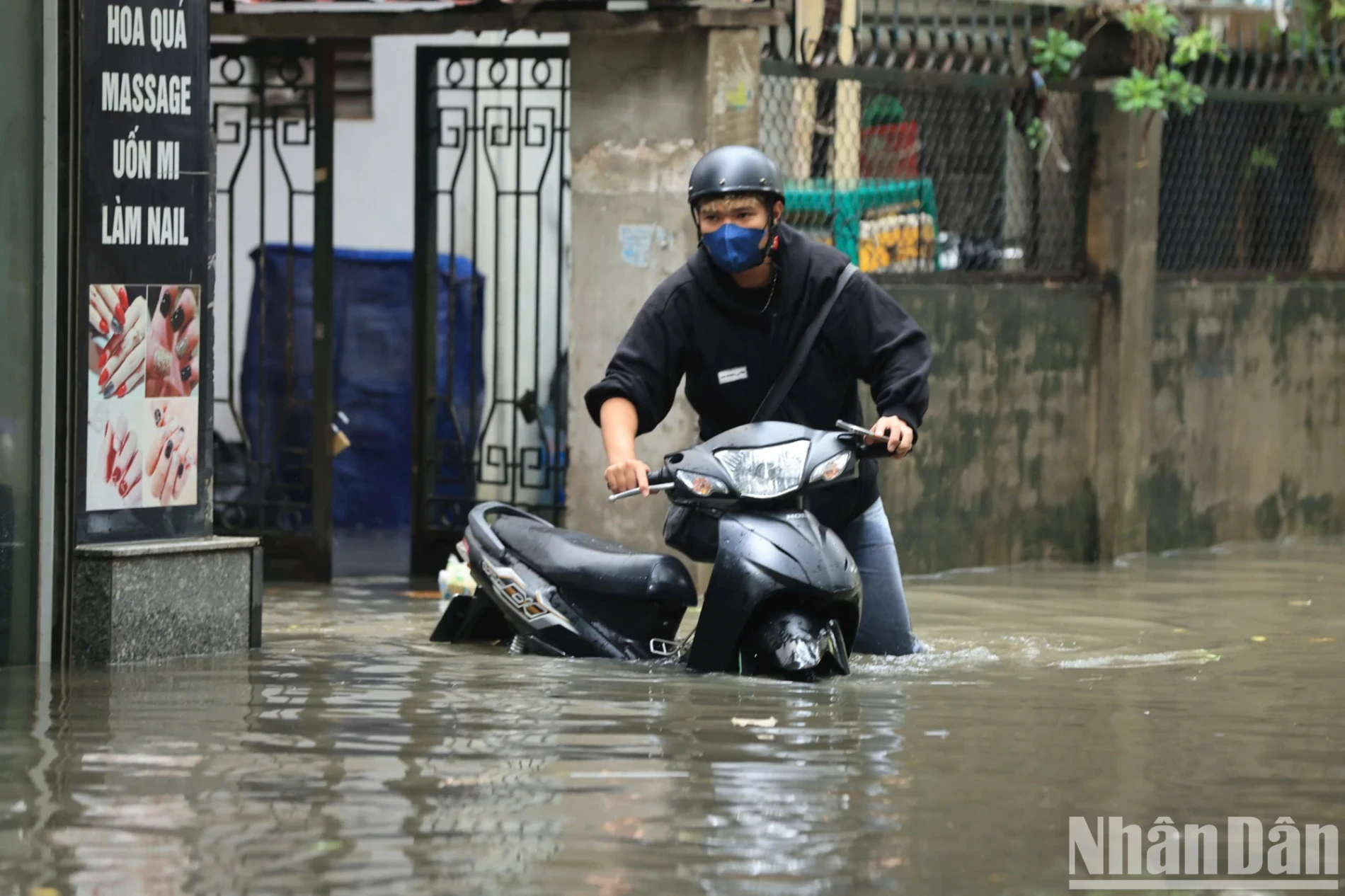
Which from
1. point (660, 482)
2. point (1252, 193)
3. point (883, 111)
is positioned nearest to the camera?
point (660, 482)

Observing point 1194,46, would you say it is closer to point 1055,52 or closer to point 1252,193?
point 1055,52

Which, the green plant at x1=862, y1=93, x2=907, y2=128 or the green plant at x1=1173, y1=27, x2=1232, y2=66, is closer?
the green plant at x1=862, y1=93, x2=907, y2=128

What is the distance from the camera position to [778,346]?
700 centimetres

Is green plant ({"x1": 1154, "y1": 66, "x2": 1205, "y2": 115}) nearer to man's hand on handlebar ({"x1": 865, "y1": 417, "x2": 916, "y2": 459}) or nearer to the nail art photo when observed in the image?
man's hand on handlebar ({"x1": 865, "y1": 417, "x2": 916, "y2": 459})

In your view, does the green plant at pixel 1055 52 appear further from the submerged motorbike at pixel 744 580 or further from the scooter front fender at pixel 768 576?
the scooter front fender at pixel 768 576

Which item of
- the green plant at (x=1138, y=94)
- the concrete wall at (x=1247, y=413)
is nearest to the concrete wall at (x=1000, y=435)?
the concrete wall at (x=1247, y=413)

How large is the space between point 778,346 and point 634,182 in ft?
11.1

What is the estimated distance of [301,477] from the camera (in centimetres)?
1144

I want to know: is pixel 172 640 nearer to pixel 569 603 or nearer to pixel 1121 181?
pixel 569 603

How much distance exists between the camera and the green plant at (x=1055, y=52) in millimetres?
11625

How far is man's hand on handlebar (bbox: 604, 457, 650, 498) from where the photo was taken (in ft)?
21.9

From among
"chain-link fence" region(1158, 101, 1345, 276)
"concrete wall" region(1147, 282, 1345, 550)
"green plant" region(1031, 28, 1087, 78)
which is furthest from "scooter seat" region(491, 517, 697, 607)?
"chain-link fence" region(1158, 101, 1345, 276)

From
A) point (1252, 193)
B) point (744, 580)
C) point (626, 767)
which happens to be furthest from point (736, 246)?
point (1252, 193)

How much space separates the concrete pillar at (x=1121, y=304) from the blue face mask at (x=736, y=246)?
18.3 feet
